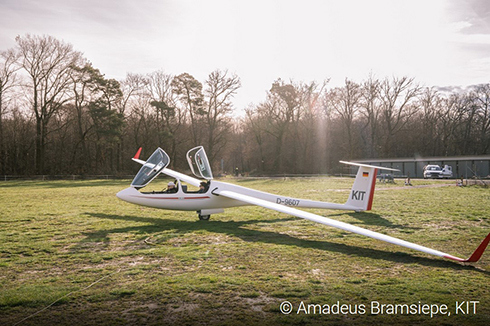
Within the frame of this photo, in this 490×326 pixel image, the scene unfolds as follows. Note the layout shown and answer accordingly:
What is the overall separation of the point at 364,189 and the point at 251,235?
16.2 ft

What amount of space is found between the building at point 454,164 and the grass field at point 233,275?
34.8 m

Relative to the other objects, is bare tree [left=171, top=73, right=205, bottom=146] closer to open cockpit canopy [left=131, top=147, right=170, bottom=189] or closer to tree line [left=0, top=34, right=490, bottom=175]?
tree line [left=0, top=34, right=490, bottom=175]

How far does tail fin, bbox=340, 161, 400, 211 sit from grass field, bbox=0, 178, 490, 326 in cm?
132

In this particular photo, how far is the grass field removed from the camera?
4.19m

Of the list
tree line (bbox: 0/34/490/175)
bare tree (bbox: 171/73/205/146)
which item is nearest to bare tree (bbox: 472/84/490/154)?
tree line (bbox: 0/34/490/175)

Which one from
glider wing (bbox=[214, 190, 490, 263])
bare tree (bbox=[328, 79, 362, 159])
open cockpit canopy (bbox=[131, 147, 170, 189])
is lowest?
glider wing (bbox=[214, 190, 490, 263])

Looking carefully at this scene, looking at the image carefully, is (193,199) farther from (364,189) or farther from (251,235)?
(364,189)

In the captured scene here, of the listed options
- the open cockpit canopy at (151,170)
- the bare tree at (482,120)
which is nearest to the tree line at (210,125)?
the bare tree at (482,120)

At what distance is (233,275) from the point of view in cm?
564

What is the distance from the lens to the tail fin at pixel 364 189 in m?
11.4

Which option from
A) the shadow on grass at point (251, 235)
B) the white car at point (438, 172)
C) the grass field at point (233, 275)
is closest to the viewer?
the grass field at point (233, 275)

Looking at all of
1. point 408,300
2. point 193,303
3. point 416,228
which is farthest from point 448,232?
point 193,303

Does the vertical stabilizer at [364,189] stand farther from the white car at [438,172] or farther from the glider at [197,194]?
the white car at [438,172]

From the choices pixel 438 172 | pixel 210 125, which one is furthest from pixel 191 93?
pixel 438 172
